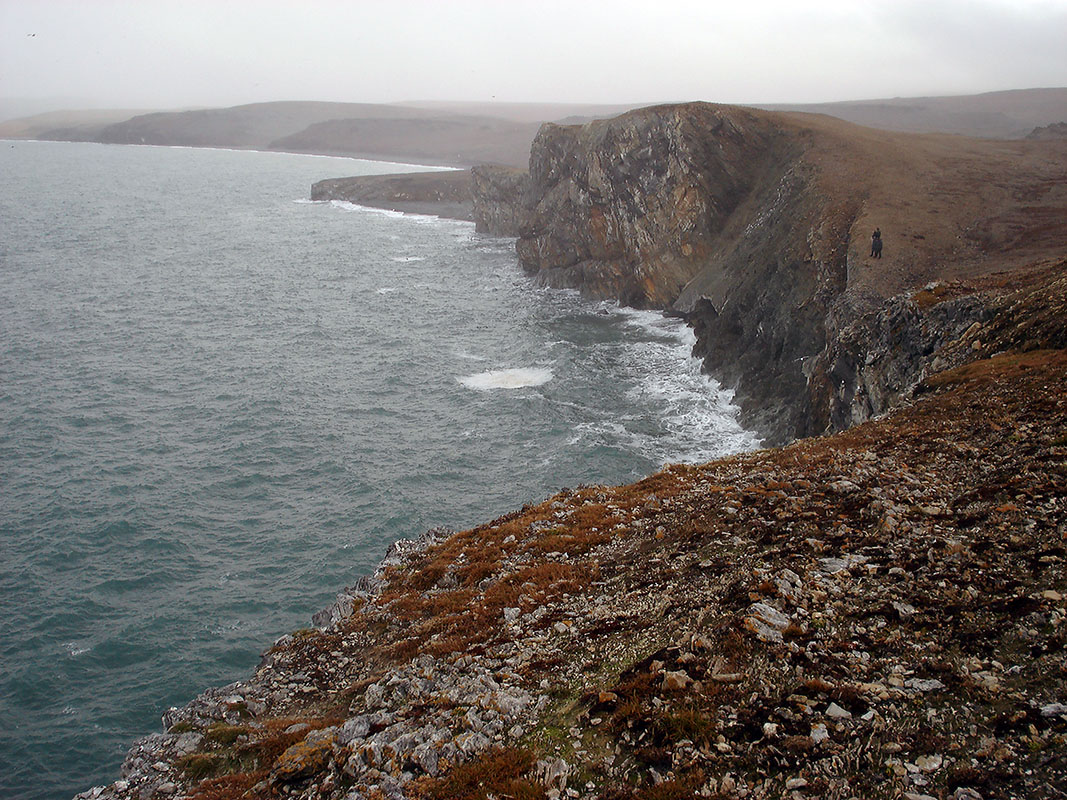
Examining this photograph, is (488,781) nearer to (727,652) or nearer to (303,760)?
(303,760)

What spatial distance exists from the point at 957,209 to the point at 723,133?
36.1 m

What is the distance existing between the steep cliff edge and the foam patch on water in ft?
53.9

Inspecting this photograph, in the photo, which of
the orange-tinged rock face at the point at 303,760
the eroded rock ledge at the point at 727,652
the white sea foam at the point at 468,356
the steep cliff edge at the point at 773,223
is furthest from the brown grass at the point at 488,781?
the white sea foam at the point at 468,356

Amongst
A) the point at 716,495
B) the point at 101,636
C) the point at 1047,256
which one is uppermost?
the point at 1047,256

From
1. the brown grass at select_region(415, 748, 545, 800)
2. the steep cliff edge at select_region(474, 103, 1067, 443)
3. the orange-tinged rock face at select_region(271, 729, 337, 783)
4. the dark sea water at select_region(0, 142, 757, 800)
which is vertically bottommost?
the dark sea water at select_region(0, 142, 757, 800)

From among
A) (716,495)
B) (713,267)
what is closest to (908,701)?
(716,495)

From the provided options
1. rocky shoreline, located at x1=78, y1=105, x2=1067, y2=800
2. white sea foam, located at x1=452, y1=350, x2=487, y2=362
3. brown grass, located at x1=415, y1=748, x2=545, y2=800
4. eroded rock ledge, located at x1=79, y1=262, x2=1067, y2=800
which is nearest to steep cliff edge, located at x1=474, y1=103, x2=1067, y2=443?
rocky shoreline, located at x1=78, y1=105, x2=1067, y2=800

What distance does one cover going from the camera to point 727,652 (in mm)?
11414

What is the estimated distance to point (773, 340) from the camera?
57281mm

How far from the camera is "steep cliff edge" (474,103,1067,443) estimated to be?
4766 centimetres

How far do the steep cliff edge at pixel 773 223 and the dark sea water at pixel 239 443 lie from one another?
17.2 feet

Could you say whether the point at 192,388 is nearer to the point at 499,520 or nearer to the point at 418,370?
the point at 418,370

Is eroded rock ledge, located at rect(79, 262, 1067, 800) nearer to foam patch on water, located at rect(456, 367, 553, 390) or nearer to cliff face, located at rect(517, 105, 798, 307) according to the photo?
foam patch on water, located at rect(456, 367, 553, 390)

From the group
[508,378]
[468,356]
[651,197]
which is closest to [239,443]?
[508,378]
